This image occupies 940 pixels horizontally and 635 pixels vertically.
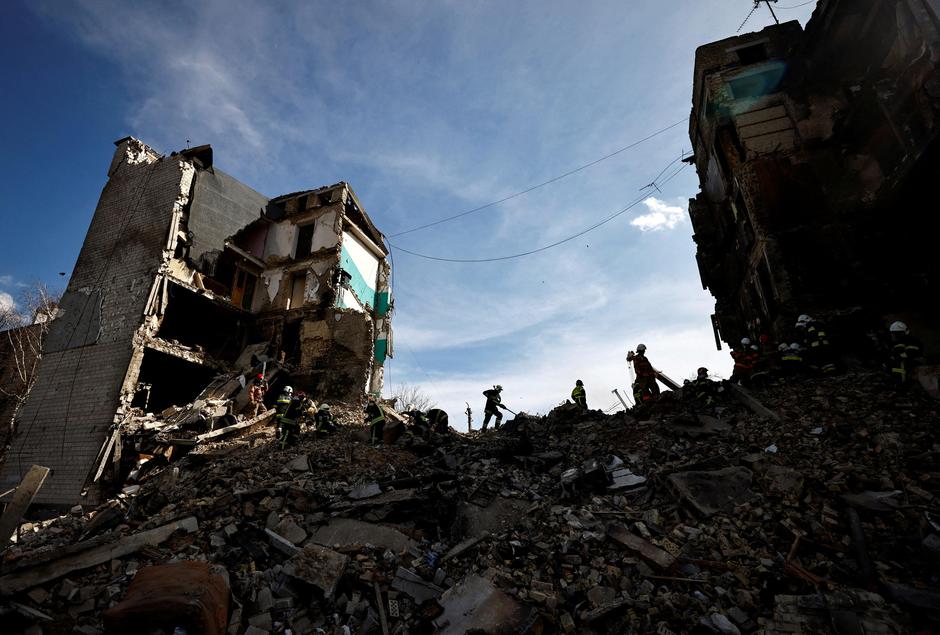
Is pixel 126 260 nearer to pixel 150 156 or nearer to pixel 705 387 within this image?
pixel 150 156

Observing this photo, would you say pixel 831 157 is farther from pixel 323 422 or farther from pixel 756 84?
pixel 323 422

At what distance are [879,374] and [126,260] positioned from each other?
2069 cm

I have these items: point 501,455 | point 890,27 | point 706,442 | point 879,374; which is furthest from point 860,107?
point 501,455

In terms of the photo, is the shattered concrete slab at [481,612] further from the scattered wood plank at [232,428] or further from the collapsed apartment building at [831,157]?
the collapsed apartment building at [831,157]

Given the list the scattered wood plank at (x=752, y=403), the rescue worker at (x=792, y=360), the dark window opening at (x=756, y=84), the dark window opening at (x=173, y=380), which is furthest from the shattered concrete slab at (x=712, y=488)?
the dark window opening at (x=173, y=380)

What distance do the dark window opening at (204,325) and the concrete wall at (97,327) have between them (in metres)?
1.68

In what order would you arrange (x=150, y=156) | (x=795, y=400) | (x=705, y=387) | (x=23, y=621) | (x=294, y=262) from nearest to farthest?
1. (x=23, y=621)
2. (x=795, y=400)
3. (x=705, y=387)
4. (x=150, y=156)
5. (x=294, y=262)

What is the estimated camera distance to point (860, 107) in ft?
33.7

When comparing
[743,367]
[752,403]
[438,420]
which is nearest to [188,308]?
[438,420]

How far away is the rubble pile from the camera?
328cm

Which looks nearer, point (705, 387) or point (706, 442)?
point (706, 442)

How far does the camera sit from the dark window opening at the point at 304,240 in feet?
59.8

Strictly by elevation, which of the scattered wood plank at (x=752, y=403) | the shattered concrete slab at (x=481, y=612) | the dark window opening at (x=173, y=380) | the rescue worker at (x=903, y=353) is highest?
the dark window opening at (x=173, y=380)

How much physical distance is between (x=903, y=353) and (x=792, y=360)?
72.1 inches
